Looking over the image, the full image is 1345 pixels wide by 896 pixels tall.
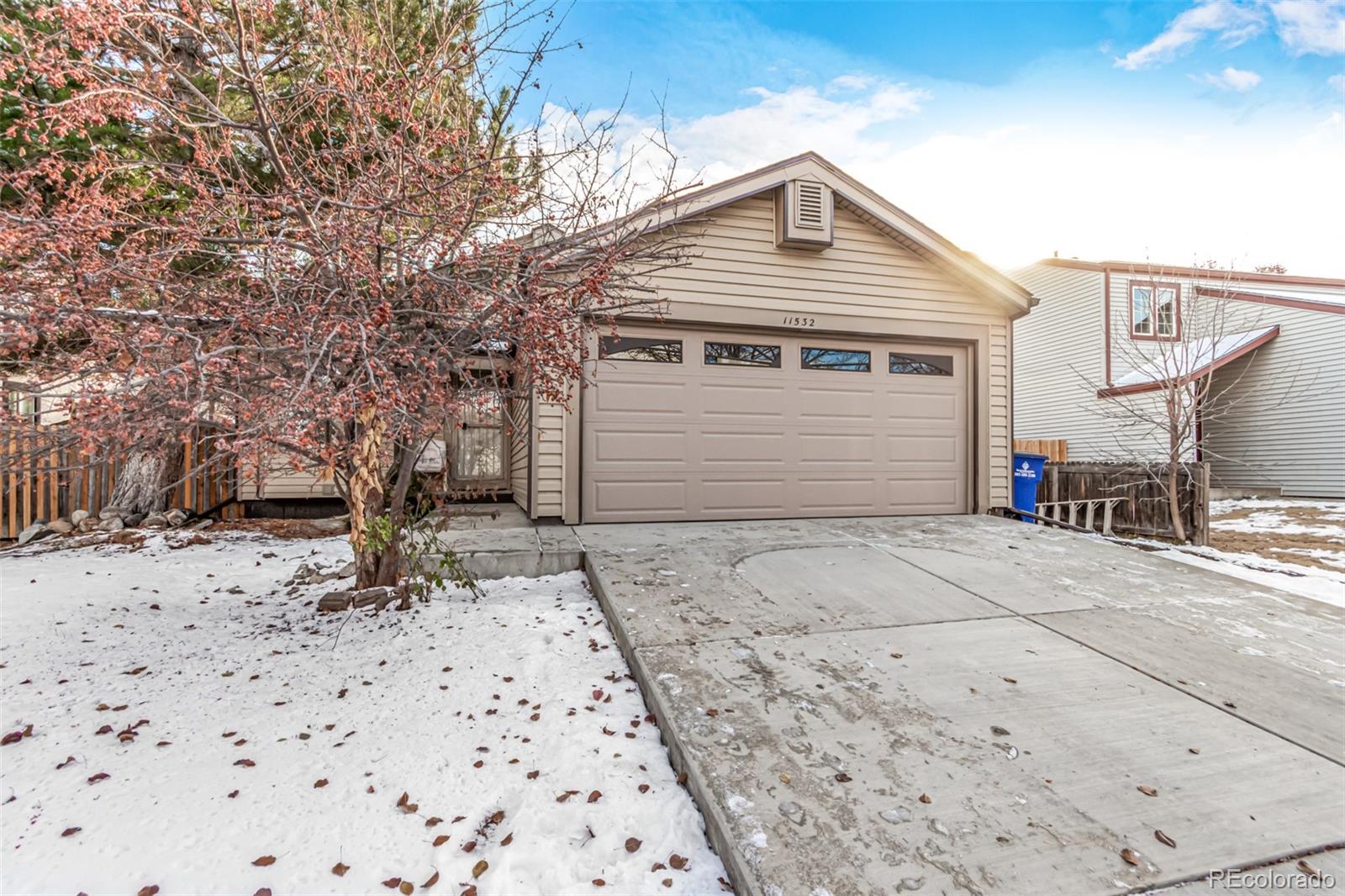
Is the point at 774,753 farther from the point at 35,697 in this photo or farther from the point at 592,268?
the point at 35,697

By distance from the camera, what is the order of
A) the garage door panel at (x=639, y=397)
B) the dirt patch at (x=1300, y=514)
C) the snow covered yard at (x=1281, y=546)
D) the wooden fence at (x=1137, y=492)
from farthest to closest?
the dirt patch at (x=1300, y=514), the wooden fence at (x=1137, y=492), the garage door panel at (x=639, y=397), the snow covered yard at (x=1281, y=546)

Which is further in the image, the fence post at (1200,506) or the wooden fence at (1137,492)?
the wooden fence at (1137,492)

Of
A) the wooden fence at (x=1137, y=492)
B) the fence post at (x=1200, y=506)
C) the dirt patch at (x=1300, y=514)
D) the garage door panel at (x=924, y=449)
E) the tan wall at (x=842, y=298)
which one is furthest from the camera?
the dirt patch at (x=1300, y=514)

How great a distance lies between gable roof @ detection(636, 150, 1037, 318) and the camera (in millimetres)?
6141

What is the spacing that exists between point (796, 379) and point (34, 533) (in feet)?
27.4

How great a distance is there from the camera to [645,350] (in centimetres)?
624

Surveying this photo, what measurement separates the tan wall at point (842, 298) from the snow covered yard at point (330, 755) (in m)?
2.94

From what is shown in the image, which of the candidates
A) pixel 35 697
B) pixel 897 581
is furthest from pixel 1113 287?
pixel 35 697

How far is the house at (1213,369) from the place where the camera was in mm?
12359

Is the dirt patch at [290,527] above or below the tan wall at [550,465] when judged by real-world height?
below

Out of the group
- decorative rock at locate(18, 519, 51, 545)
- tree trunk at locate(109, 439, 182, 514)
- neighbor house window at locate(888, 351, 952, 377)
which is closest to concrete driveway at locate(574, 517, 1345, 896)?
neighbor house window at locate(888, 351, 952, 377)

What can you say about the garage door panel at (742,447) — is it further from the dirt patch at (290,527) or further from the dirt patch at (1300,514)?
the dirt patch at (1300,514)

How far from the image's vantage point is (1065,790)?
1859 mm

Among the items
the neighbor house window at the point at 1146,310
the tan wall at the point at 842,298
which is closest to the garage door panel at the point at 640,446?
the tan wall at the point at 842,298
